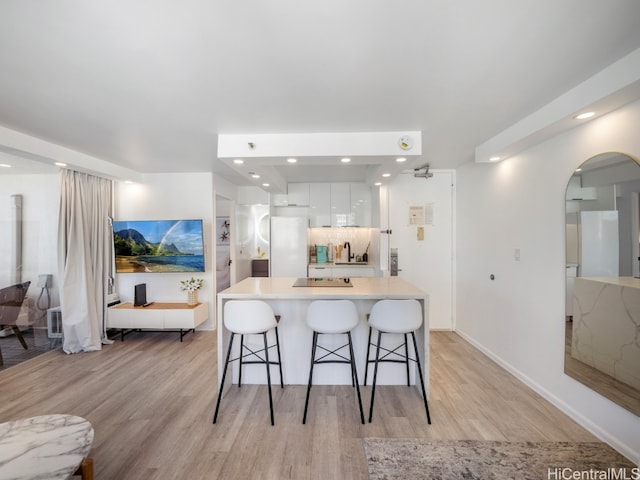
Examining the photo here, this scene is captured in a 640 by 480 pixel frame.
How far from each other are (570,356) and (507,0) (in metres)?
2.51

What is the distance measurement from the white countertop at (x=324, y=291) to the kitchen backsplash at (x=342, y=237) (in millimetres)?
2431

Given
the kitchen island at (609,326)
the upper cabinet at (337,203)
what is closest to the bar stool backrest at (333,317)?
the kitchen island at (609,326)

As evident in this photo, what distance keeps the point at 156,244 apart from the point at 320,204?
104 inches

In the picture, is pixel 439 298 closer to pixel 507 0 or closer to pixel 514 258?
pixel 514 258

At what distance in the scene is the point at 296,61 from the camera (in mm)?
1528

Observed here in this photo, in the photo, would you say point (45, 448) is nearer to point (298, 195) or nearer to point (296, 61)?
point (296, 61)

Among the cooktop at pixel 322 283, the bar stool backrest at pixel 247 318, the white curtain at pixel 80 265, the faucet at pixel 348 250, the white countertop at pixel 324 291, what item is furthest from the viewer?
the faucet at pixel 348 250

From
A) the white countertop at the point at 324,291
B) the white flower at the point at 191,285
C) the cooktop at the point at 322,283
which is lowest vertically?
the white flower at the point at 191,285

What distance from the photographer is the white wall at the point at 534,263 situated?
189 cm

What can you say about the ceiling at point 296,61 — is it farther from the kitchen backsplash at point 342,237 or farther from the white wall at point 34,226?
the kitchen backsplash at point 342,237

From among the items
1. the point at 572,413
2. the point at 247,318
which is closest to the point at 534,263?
the point at 572,413

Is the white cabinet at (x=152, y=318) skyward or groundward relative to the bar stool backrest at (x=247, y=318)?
groundward

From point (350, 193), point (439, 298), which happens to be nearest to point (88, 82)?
point (350, 193)

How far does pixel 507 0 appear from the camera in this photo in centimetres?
114
